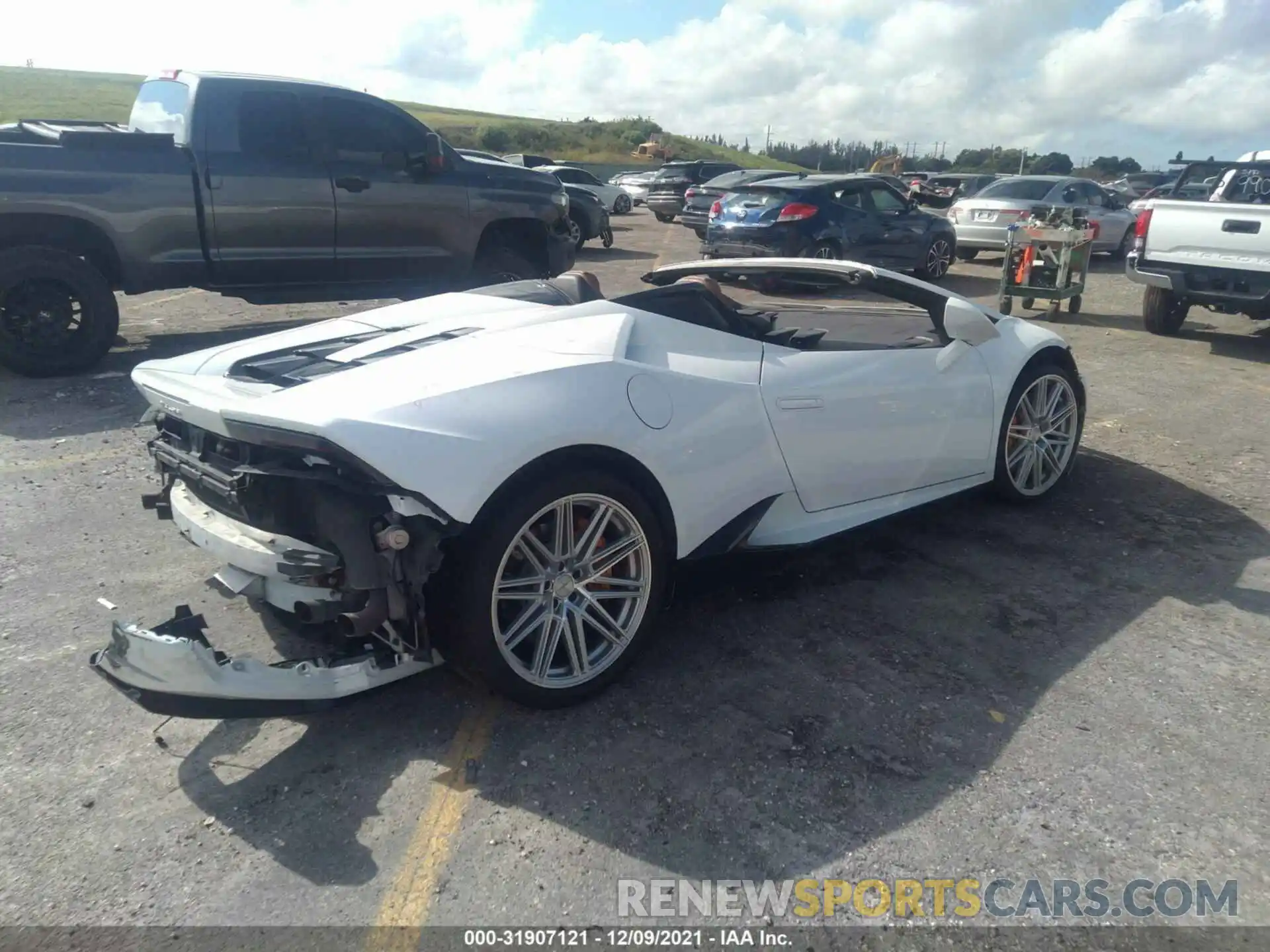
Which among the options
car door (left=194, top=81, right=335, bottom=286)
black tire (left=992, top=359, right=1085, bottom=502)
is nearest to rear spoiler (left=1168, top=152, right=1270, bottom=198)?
black tire (left=992, top=359, right=1085, bottom=502)

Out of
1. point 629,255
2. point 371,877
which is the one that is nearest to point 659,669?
point 371,877

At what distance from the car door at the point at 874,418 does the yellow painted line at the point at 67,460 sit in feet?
13.3

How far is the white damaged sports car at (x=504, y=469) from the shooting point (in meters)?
2.63

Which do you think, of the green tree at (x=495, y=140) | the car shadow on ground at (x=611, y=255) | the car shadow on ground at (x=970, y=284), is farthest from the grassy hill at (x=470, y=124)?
the car shadow on ground at (x=970, y=284)

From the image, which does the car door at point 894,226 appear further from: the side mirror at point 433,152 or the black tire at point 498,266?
the side mirror at point 433,152

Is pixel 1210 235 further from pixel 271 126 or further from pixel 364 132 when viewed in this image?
pixel 271 126

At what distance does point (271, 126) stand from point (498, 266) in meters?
2.38

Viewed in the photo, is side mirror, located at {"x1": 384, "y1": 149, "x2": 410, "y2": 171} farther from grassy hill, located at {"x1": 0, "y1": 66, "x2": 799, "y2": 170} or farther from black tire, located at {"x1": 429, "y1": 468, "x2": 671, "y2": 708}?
grassy hill, located at {"x1": 0, "y1": 66, "x2": 799, "y2": 170}

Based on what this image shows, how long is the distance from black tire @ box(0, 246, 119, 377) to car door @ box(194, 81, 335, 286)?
96 cm

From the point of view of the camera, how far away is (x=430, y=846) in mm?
2480

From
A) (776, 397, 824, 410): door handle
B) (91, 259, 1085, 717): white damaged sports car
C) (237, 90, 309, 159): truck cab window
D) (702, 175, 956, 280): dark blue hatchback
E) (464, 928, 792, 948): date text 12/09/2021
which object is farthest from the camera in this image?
(702, 175, 956, 280): dark blue hatchback

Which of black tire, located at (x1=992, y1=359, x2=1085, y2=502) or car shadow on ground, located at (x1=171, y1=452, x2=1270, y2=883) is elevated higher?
black tire, located at (x1=992, y1=359, x2=1085, y2=502)

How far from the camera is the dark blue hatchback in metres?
12.3

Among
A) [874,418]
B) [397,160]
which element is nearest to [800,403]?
[874,418]
